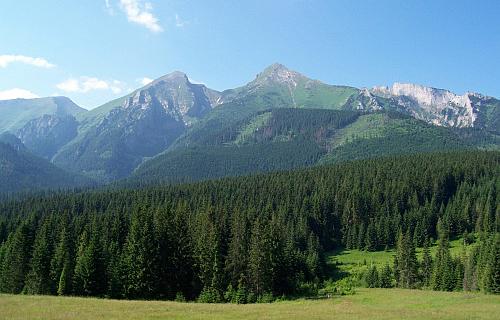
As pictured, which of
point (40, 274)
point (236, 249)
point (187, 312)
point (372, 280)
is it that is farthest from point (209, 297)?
→ point (372, 280)

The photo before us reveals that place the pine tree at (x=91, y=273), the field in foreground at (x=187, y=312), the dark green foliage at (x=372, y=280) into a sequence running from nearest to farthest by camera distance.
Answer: the field in foreground at (x=187, y=312)
the pine tree at (x=91, y=273)
the dark green foliage at (x=372, y=280)

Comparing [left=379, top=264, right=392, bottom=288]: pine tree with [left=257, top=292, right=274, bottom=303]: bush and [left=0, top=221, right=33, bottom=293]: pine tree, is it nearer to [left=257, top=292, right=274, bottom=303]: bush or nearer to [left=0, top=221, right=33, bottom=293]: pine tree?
[left=257, top=292, right=274, bottom=303]: bush

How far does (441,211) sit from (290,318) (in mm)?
130635

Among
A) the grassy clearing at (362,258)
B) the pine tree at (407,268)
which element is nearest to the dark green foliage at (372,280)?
the pine tree at (407,268)

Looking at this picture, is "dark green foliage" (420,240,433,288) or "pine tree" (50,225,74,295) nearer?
"pine tree" (50,225,74,295)

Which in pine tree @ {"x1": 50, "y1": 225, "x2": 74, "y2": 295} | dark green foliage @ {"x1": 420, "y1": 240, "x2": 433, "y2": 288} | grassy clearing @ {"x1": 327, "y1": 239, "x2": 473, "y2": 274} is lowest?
grassy clearing @ {"x1": 327, "y1": 239, "x2": 473, "y2": 274}

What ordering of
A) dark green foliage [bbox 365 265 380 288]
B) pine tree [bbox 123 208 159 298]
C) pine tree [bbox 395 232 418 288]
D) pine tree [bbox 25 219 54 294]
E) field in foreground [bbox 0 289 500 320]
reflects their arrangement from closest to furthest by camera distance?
field in foreground [bbox 0 289 500 320] → pine tree [bbox 123 208 159 298] → pine tree [bbox 25 219 54 294] → dark green foliage [bbox 365 265 380 288] → pine tree [bbox 395 232 418 288]

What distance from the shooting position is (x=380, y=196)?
16400cm

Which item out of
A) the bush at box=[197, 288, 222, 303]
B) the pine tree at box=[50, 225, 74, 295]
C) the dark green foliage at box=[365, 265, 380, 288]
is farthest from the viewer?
the dark green foliage at box=[365, 265, 380, 288]

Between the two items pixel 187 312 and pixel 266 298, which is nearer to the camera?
pixel 187 312

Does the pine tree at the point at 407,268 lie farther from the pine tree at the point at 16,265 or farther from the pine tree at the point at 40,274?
the pine tree at the point at 16,265

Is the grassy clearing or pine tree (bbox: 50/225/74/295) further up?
pine tree (bbox: 50/225/74/295)

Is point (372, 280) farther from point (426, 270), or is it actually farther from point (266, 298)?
point (266, 298)

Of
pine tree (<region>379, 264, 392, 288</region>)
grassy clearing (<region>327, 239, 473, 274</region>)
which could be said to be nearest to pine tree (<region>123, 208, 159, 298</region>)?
pine tree (<region>379, 264, 392, 288</region>)
